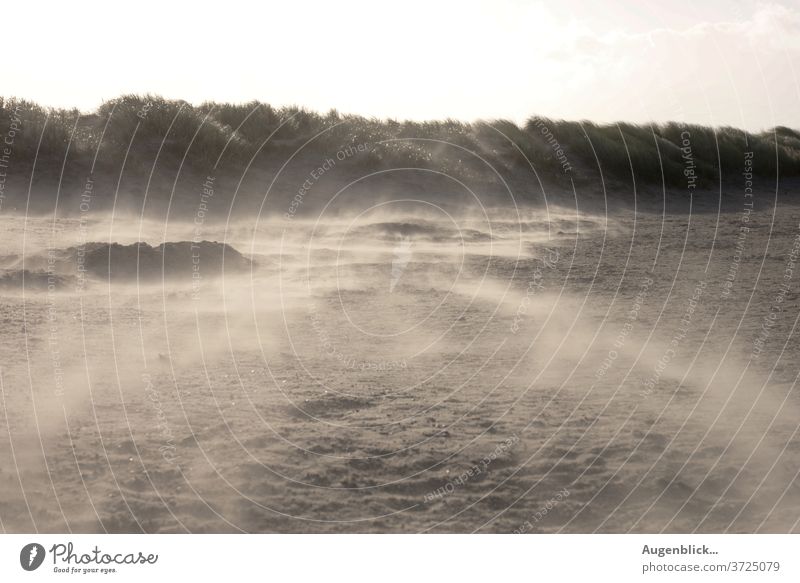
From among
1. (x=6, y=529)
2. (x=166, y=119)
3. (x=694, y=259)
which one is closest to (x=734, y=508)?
(x=6, y=529)

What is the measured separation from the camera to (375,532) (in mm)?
5648

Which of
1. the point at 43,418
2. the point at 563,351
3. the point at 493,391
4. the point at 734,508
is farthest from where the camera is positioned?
the point at 563,351

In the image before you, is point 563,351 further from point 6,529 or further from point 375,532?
point 6,529

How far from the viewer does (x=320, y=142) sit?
488 inches

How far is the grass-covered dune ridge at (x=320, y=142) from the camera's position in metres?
11.5

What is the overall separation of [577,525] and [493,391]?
1592 mm
